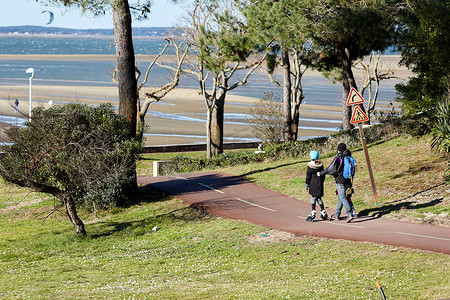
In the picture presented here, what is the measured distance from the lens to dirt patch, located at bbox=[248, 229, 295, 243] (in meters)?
12.8

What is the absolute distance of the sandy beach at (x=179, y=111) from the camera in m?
47.2

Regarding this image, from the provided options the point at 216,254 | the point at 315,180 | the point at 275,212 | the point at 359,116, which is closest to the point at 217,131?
the point at 275,212

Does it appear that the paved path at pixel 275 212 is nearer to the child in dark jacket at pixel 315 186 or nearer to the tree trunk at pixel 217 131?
the child in dark jacket at pixel 315 186

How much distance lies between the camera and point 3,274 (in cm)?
1187

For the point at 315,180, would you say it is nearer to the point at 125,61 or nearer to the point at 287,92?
the point at 125,61

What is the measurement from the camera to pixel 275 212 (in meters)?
15.6

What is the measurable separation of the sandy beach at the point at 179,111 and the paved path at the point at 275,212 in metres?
17.6

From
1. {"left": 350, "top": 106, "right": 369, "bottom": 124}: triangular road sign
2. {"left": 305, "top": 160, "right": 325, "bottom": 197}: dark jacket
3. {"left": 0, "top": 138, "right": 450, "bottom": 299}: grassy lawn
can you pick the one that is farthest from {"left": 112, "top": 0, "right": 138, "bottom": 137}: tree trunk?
{"left": 350, "top": 106, "right": 369, "bottom": 124}: triangular road sign

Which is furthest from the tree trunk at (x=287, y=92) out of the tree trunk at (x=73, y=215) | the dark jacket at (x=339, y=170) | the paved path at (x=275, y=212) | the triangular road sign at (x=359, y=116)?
the tree trunk at (x=73, y=215)

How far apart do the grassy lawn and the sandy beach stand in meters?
20.8

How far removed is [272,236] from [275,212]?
251 cm

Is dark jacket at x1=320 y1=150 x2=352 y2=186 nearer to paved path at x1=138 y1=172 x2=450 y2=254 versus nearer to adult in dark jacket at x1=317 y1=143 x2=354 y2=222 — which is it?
adult in dark jacket at x1=317 y1=143 x2=354 y2=222

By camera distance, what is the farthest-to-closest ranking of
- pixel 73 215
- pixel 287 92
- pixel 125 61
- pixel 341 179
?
pixel 287 92 → pixel 125 61 → pixel 73 215 → pixel 341 179

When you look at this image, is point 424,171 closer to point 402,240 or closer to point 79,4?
point 402,240
